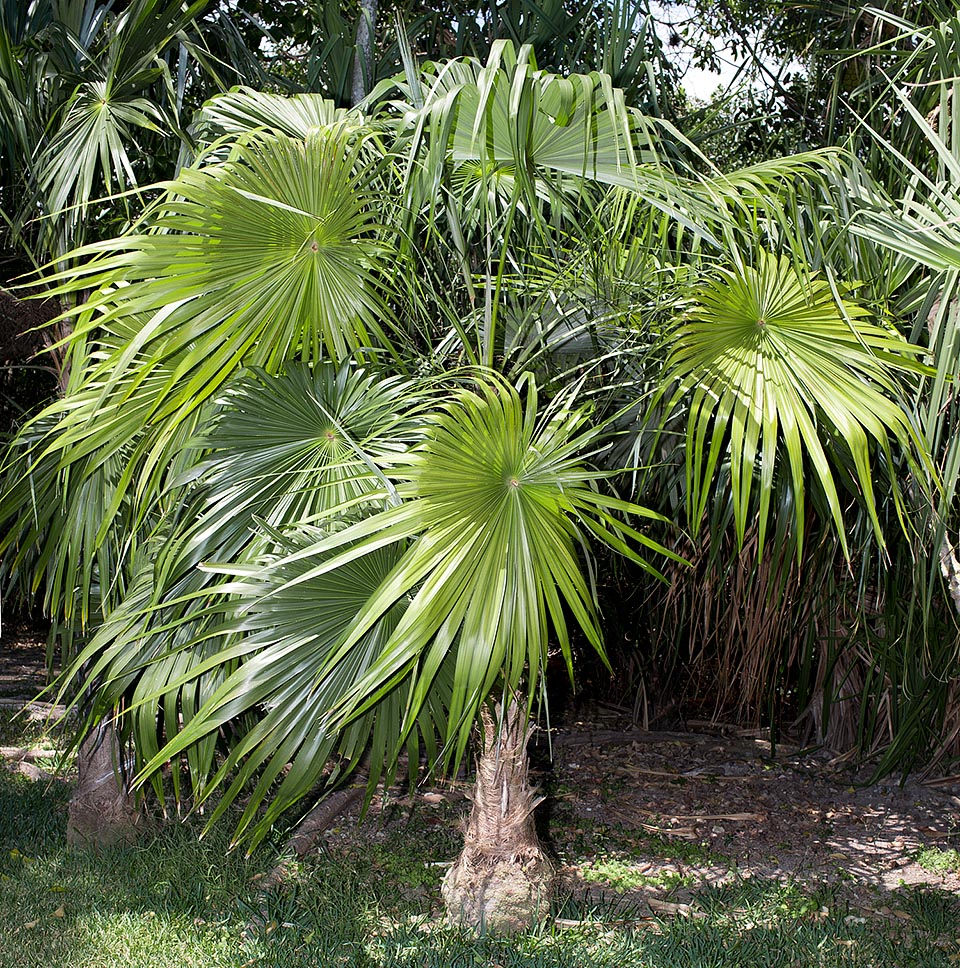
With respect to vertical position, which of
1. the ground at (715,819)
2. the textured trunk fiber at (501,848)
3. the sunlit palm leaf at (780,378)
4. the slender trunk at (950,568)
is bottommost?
the ground at (715,819)

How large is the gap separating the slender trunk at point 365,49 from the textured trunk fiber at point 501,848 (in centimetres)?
221

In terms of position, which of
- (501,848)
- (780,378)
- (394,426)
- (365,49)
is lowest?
(501,848)

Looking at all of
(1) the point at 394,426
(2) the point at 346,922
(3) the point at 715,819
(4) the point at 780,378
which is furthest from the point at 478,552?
(3) the point at 715,819

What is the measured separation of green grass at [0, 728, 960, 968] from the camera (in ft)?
9.23

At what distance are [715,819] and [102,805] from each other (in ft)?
7.98

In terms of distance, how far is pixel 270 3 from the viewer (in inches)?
185

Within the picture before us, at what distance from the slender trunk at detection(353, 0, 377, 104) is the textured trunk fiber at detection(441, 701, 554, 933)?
221 cm

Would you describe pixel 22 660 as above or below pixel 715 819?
below

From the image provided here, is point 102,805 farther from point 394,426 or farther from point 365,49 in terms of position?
point 365,49

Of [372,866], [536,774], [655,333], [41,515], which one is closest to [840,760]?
[536,774]

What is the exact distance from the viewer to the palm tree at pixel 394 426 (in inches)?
80.1

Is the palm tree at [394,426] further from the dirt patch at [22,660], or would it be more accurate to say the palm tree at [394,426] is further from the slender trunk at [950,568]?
the dirt patch at [22,660]

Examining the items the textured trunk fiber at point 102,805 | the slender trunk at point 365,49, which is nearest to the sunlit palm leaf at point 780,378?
the slender trunk at point 365,49

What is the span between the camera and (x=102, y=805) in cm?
360
